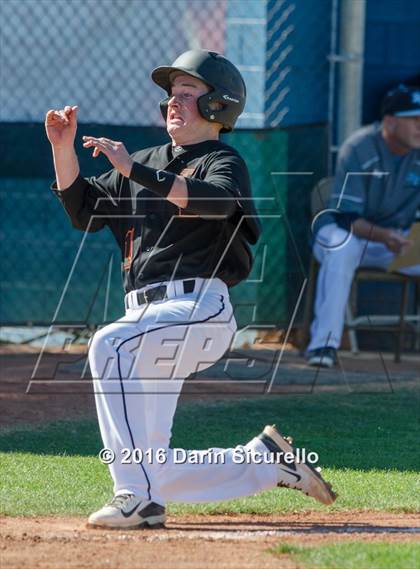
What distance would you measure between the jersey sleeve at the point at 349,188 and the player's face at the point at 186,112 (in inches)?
169

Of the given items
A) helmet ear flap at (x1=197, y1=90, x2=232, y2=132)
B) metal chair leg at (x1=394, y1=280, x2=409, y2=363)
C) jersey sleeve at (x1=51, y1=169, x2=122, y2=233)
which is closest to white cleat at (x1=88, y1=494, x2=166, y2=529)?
jersey sleeve at (x1=51, y1=169, x2=122, y2=233)

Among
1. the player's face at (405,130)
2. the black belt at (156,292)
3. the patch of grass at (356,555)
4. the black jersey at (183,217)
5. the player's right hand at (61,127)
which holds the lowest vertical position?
the player's face at (405,130)

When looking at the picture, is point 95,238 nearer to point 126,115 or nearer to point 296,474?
point 126,115

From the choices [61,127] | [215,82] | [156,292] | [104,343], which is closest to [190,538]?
[104,343]

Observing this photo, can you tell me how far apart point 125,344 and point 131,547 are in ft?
2.21

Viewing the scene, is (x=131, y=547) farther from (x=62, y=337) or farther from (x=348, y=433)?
(x=62, y=337)

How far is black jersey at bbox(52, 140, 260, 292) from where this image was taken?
14.0 ft

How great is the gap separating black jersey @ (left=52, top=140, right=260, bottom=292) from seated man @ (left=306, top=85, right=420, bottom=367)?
4.05 meters

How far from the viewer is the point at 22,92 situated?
9195 mm

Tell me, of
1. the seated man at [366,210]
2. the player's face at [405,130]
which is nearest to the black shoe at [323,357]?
the seated man at [366,210]

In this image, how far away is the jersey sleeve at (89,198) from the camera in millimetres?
4555

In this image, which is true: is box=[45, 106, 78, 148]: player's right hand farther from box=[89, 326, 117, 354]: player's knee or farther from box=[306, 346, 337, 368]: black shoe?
box=[306, 346, 337, 368]: black shoe

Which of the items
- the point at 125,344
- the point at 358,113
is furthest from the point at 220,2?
the point at 125,344

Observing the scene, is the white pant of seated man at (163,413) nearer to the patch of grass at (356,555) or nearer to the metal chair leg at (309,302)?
the patch of grass at (356,555)
